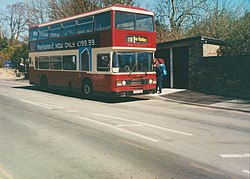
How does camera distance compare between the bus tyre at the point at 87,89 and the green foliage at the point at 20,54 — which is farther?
the green foliage at the point at 20,54

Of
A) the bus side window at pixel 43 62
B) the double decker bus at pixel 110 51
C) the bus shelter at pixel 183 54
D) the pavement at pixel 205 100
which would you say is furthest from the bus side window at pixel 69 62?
the bus shelter at pixel 183 54

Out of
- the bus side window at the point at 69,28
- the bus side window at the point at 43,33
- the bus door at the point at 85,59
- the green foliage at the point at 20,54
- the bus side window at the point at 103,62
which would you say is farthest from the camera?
the green foliage at the point at 20,54

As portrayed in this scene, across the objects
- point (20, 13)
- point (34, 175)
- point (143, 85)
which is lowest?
point (34, 175)

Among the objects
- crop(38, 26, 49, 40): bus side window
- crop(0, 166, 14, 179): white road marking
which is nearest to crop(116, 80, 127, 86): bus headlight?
crop(38, 26, 49, 40): bus side window

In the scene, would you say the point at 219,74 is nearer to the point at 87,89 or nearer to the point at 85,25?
the point at 87,89

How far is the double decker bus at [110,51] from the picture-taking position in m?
13.4

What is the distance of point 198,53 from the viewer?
16.7 meters

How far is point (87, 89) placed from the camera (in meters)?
15.3

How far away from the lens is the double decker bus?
1335cm

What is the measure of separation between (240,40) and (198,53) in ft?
7.44

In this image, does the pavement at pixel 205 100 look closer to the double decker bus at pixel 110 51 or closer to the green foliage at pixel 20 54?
the double decker bus at pixel 110 51

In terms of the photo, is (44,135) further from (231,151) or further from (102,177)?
(231,151)

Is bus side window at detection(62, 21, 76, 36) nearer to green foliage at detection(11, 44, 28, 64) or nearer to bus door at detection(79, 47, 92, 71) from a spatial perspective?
bus door at detection(79, 47, 92, 71)

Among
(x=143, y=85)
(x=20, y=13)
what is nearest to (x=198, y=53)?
(x=143, y=85)
